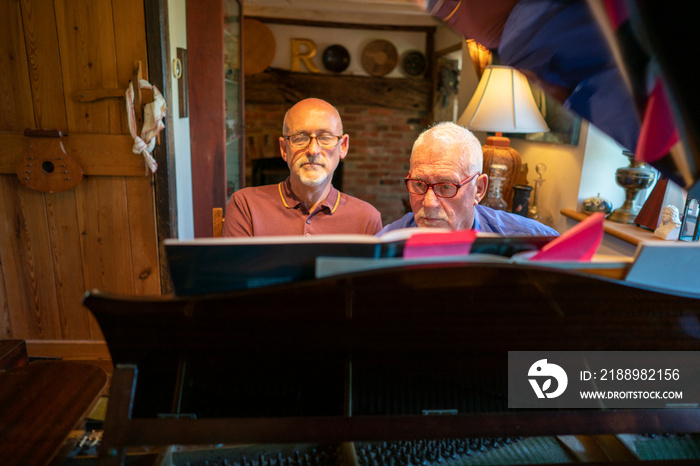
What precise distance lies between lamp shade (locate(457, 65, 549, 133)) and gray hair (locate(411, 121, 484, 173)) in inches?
47.0

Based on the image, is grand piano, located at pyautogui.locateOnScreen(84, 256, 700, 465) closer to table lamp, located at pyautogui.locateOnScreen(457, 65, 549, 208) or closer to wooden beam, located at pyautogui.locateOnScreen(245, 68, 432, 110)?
table lamp, located at pyautogui.locateOnScreen(457, 65, 549, 208)

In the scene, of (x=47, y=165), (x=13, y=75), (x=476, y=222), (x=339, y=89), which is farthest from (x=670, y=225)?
(x=339, y=89)

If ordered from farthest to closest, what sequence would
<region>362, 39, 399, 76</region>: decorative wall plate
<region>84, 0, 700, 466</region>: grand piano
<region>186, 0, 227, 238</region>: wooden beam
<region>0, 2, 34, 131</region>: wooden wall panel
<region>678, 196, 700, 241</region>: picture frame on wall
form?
<region>362, 39, 399, 76</region>: decorative wall plate < <region>186, 0, 227, 238</region>: wooden beam < <region>0, 2, 34, 131</region>: wooden wall panel < <region>678, 196, 700, 241</region>: picture frame on wall < <region>84, 0, 700, 466</region>: grand piano

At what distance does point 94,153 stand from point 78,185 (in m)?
0.19

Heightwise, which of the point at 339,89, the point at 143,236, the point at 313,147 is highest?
the point at 339,89

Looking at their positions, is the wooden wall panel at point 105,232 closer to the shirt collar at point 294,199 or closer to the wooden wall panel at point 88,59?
the wooden wall panel at point 88,59

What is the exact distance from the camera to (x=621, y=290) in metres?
0.60

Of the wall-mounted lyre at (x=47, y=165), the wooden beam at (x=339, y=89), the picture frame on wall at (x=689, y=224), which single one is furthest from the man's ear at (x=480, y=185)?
the wooden beam at (x=339, y=89)

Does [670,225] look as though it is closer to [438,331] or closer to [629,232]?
[629,232]

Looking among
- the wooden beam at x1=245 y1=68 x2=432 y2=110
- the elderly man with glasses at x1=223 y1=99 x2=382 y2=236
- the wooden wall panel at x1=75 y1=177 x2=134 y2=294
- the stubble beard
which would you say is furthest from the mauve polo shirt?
the wooden beam at x1=245 y1=68 x2=432 y2=110

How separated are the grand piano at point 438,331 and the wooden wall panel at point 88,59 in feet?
6.20

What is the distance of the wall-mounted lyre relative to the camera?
2.16 meters

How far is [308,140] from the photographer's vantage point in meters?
1.89

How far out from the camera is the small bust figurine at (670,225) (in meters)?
1.95
